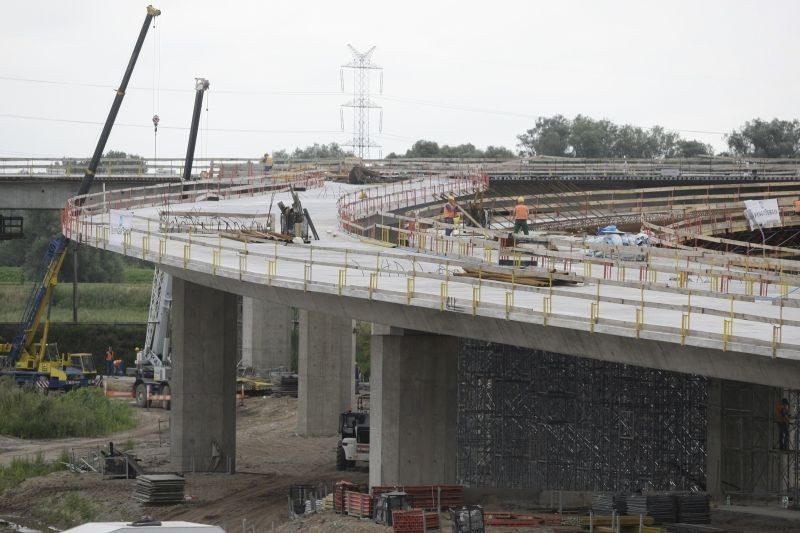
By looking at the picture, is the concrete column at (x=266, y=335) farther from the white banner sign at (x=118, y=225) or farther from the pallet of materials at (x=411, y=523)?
the pallet of materials at (x=411, y=523)

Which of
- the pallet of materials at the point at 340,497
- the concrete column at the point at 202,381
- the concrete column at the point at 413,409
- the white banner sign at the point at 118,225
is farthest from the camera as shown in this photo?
the white banner sign at the point at 118,225

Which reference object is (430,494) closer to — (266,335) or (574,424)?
(574,424)

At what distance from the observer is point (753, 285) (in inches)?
1623

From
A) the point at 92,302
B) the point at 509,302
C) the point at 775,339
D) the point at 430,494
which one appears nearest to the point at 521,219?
the point at 430,494

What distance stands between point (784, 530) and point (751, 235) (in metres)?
42.6

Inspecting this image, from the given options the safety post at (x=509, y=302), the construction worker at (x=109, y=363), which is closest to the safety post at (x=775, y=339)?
the safety post at (x=509, y=302)

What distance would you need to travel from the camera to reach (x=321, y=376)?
63500 millimetres

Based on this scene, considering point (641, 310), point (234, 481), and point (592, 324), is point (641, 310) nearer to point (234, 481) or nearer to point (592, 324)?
point (592, 324)

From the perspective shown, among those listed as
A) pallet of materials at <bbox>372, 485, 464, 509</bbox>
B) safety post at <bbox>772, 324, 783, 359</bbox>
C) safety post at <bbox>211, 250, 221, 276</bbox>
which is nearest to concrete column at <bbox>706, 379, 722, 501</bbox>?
pallet of materials at <bbox>372, 485, 464, 509</bbox>

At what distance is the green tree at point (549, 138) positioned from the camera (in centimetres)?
18138

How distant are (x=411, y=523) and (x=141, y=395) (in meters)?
40.9

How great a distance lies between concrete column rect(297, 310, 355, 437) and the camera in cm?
6334

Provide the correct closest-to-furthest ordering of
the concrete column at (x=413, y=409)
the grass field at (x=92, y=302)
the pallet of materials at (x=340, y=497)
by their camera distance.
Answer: the pallet of materials at (x=340, y=497) < the concrete column at (x=413, y=409) < the grass field at (x=92, y=302)

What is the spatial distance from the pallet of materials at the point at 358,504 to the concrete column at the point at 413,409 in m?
1.13
